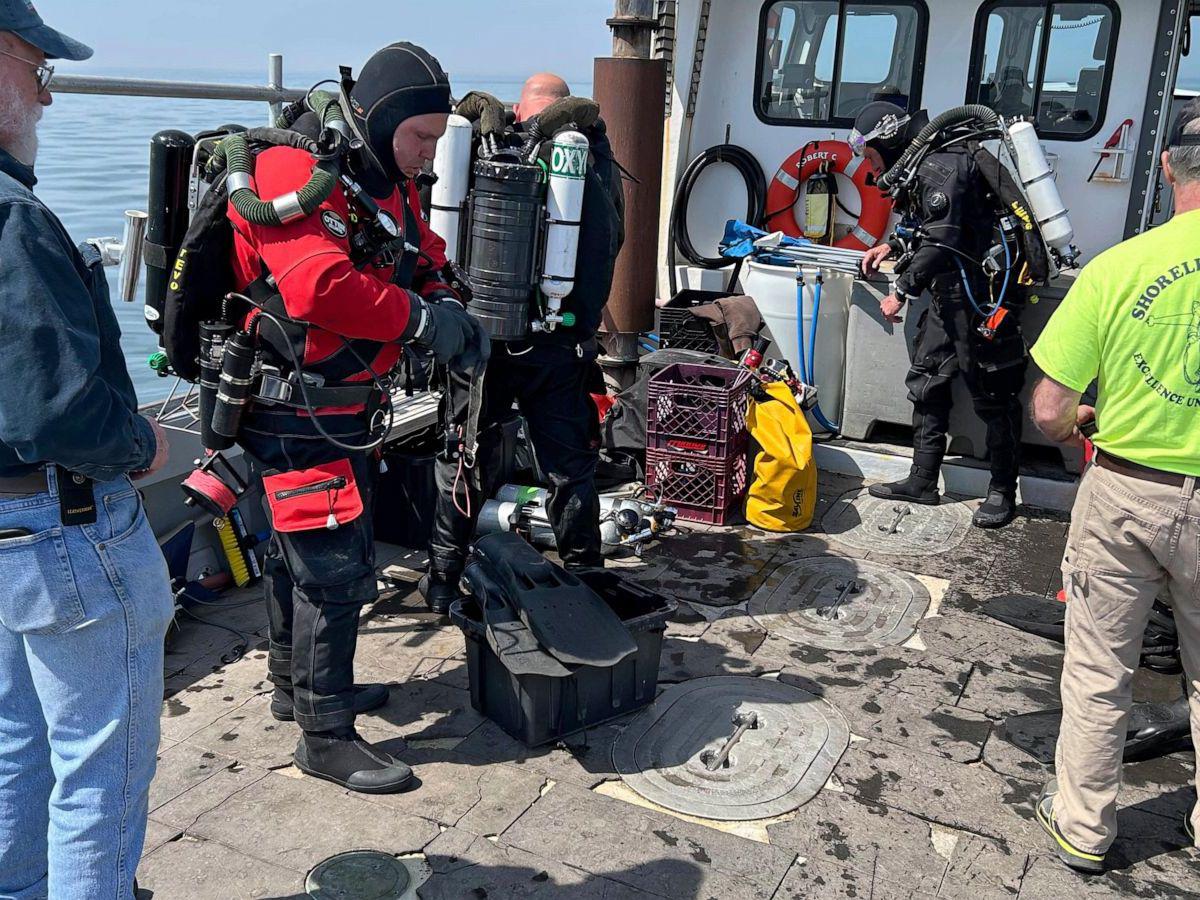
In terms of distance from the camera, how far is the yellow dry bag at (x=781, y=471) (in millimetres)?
5348

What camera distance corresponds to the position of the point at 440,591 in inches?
176

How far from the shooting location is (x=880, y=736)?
3.66 metres

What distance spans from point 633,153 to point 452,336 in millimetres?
3368

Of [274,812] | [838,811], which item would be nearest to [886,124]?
[838,811]

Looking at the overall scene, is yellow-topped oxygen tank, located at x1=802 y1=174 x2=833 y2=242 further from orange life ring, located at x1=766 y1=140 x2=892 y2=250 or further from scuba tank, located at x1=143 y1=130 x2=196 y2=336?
scuba tank, located at x1=143 y1=130 x2=196 y2=336

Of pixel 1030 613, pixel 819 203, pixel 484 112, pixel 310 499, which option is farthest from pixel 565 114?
pixel 819 203

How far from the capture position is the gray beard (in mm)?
2014

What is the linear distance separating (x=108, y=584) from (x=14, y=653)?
0.25m

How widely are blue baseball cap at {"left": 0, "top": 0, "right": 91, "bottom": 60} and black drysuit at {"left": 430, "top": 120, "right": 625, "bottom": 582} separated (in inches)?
91.5

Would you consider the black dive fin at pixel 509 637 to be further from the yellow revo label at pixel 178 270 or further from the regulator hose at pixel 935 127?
the regulator hose at pixel 935 127

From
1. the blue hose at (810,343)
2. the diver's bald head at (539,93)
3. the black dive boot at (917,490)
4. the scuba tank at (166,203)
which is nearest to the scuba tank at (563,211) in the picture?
the diver's bald head at (539,93)

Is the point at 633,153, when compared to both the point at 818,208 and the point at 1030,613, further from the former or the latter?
the point at 1030,613

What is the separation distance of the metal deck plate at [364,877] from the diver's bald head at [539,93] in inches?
115

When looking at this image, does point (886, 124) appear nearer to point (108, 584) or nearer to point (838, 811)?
point (838, 811)
